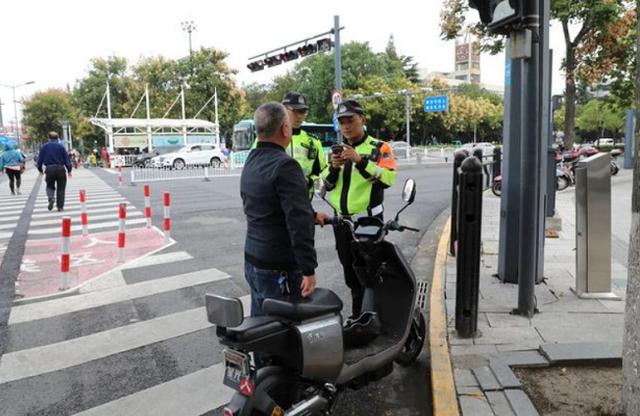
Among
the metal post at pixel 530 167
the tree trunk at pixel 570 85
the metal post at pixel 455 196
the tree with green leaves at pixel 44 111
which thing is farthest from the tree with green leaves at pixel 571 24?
the tree with green leaves at pixel 44 111

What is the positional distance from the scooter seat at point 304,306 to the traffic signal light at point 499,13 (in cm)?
252

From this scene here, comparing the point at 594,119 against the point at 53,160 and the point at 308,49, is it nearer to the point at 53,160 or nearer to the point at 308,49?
the point at 308,49

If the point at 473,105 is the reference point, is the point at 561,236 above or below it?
below

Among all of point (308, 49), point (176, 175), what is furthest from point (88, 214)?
point (176, 175)

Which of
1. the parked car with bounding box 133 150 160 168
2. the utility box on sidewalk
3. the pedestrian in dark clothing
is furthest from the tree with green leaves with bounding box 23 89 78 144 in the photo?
the utility box on sidewalk

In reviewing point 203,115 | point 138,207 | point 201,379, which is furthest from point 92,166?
point 201,379

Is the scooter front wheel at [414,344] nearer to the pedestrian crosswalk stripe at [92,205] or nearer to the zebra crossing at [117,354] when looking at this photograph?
the zebra crossing at [117,354]

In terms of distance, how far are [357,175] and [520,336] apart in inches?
68.4

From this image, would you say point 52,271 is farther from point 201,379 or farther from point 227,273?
point 201,379

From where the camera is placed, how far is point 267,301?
8.79ft

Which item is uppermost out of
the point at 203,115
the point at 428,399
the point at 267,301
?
the point at 203,115

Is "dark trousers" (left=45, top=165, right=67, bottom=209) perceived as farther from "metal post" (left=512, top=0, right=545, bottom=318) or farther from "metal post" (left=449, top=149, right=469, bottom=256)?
"metal post" (left=512, top=0, right=545, bottom=318)

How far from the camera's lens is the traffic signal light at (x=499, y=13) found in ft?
12.8

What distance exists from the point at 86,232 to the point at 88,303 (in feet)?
14.0
